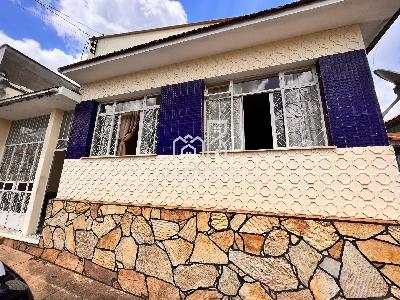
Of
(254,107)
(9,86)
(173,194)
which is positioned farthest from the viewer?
(9,86)

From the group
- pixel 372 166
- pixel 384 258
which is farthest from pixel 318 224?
pixel 372 166

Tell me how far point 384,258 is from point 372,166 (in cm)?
127

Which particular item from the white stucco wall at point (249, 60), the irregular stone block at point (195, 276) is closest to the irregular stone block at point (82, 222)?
the irregular stone block at point (195, 276)

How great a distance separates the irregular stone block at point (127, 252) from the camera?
4216 mm

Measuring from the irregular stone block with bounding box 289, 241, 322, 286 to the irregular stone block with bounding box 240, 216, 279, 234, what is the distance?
434mm

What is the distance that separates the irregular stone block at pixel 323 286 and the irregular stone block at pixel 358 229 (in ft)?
2.17

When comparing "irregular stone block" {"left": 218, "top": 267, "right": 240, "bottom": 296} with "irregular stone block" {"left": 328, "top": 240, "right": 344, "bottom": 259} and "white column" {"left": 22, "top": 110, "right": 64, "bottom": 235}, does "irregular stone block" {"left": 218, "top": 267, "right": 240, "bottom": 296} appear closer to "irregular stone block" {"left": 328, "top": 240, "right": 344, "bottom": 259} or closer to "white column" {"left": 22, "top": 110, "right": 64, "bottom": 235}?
"irregular stone block" {"left": 328, "top": 240, "right": 344, "bottom": 259}

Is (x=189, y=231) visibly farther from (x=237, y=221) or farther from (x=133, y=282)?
(x=133, y=282)

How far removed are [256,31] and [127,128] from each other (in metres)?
3.79

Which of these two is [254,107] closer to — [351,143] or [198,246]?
[351,143]

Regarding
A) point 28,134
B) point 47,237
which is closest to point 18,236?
point 47,237

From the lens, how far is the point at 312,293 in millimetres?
3027

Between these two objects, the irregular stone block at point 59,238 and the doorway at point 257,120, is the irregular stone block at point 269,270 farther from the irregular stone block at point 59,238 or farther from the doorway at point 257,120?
the irregular stone block at point 59,238

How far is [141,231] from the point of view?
4.30m
